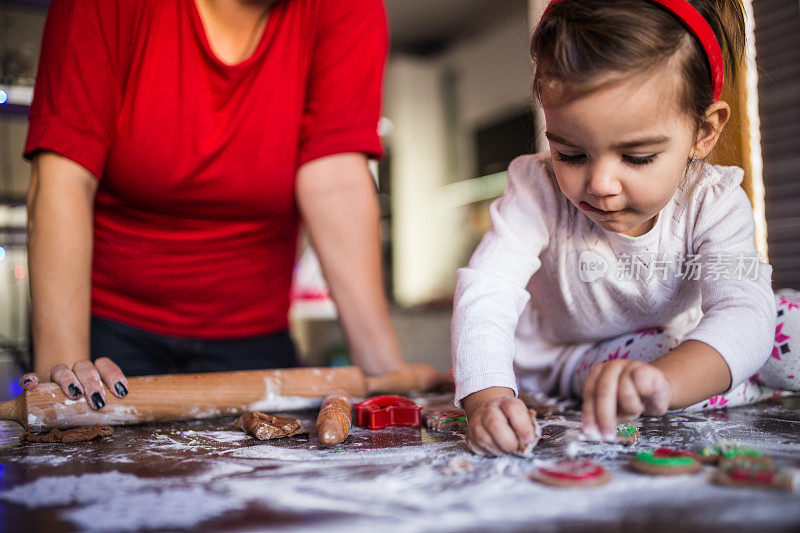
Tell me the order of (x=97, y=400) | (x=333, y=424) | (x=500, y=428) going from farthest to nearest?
Answer: (x=97, y=400), (x=333, y=424), (x=500, y=428)

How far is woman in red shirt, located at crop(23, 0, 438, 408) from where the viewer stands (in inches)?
41.1

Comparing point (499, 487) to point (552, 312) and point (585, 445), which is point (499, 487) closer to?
point (585, 445)

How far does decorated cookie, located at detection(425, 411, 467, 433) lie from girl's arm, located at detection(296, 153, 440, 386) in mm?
403

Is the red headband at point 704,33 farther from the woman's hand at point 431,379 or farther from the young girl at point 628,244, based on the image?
the woman's hand at point 431,379

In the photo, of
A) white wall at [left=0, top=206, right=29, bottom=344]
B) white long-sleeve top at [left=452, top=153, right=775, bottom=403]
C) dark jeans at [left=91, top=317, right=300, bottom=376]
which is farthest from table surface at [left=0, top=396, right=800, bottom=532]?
white wall at [left=0, top=206, right=29, bottom=344]

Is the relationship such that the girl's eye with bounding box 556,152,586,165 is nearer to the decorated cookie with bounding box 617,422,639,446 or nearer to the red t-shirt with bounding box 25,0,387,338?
the decorated cookie with bounding box 617,422,639,446

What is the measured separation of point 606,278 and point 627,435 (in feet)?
1.02

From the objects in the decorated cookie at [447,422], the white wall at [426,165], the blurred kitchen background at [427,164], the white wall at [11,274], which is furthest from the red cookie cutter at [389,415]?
the white wall at [426,165]

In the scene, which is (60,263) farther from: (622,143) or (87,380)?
(622,143)

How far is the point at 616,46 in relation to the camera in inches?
28.5

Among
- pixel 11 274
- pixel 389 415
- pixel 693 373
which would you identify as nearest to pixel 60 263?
pixel 389 415

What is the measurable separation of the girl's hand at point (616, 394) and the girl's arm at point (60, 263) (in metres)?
0.64

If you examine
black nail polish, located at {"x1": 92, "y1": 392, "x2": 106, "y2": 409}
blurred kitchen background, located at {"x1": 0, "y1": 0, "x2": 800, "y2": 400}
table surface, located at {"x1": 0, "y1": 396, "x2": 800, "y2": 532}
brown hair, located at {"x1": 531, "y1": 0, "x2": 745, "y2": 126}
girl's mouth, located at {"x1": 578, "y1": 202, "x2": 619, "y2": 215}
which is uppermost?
blurred kitchen background, located at {"x1": 0, "y1": 0, "x2": 800, "y2": 400}

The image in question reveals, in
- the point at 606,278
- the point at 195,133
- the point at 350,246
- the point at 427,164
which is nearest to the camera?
the point at 606,278
